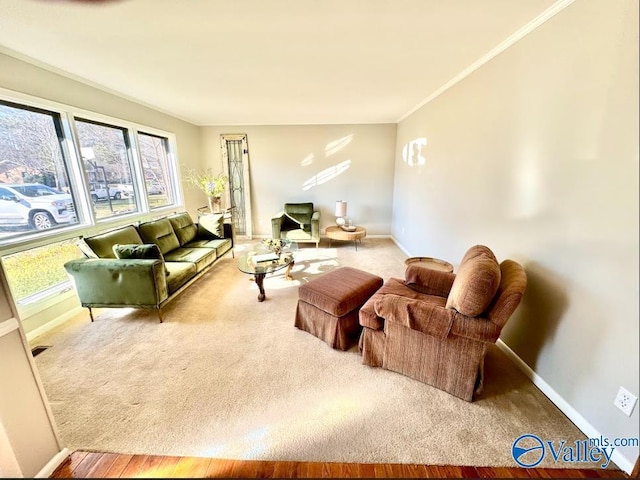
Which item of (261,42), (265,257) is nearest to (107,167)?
(265,257)

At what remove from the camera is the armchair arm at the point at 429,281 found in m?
2.22

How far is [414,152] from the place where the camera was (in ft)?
14.1

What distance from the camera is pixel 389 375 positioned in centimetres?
189

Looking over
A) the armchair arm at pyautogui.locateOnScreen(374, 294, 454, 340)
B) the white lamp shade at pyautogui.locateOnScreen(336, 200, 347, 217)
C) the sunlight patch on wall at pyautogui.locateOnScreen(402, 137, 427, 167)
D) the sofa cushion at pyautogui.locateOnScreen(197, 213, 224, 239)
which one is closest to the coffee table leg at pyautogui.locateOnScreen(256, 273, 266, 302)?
the armchair arm at pyautogui.locateOnScreen(374, 294, 454, 340)

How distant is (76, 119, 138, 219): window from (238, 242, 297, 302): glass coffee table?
6.28ft

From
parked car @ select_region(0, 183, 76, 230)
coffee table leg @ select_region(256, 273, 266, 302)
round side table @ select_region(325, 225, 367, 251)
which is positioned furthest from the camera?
round side table @ select_region(325, 225, 367, 251)

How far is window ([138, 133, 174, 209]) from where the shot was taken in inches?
161

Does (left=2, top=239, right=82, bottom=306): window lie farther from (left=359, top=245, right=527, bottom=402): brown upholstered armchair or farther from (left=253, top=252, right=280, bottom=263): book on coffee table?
(left=359, top=245, right=527, bottom=402): brown upholstered armchair

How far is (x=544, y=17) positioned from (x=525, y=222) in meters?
1.37

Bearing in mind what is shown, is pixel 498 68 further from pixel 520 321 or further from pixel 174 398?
pixel 174 398

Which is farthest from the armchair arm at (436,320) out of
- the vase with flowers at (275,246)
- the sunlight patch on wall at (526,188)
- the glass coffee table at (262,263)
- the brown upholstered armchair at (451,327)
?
the vase with flowers at (275,246)

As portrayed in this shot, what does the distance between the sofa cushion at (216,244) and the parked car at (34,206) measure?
4.45 ft

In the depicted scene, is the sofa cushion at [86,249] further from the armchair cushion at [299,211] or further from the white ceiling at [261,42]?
the armchair cushion at [299,211]

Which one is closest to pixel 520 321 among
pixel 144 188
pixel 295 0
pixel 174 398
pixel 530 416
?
pixel 530 416
